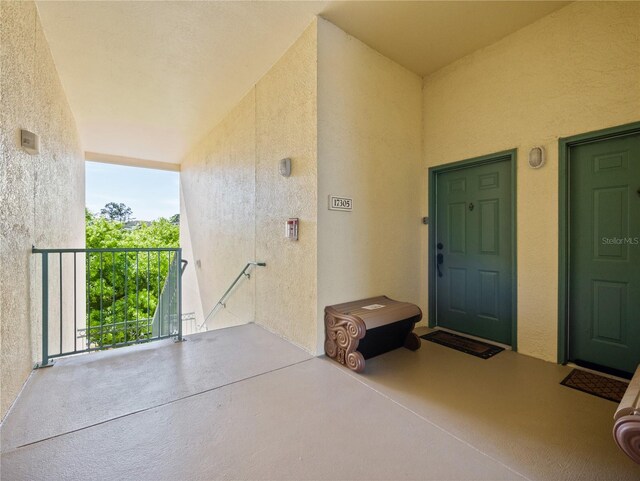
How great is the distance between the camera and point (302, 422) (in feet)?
5.66

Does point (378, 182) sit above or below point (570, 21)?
below

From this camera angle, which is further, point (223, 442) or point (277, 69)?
point (277, 69)

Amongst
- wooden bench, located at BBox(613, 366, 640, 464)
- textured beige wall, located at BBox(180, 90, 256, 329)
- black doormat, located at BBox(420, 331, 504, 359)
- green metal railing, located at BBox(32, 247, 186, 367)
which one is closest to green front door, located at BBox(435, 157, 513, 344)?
black doormat, located at BBox(420, 331, 504, 359)

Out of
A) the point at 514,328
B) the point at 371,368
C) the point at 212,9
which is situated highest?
the point at 212,9

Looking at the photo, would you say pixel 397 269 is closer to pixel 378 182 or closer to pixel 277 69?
pixel 378 182

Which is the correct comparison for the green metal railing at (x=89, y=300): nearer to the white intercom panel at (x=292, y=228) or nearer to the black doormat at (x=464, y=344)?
the white intercom panel at (x=292, y=228)

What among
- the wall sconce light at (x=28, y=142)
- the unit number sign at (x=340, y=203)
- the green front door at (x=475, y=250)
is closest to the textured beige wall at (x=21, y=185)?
the wall sconce light at (x=28, y=142)

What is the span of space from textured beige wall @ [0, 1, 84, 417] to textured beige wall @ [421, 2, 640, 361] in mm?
3889

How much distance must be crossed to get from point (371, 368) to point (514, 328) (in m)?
1.55

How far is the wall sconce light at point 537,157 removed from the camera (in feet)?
8.58

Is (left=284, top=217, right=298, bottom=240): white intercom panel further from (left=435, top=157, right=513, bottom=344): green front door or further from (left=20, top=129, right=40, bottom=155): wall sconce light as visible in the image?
(left=20, top=129, right=40, bottom=155): wall sconce light

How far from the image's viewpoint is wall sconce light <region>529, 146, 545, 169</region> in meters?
2.62

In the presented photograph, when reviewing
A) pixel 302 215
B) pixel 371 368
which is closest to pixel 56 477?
pixel 371 368

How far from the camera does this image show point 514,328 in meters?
2.83
